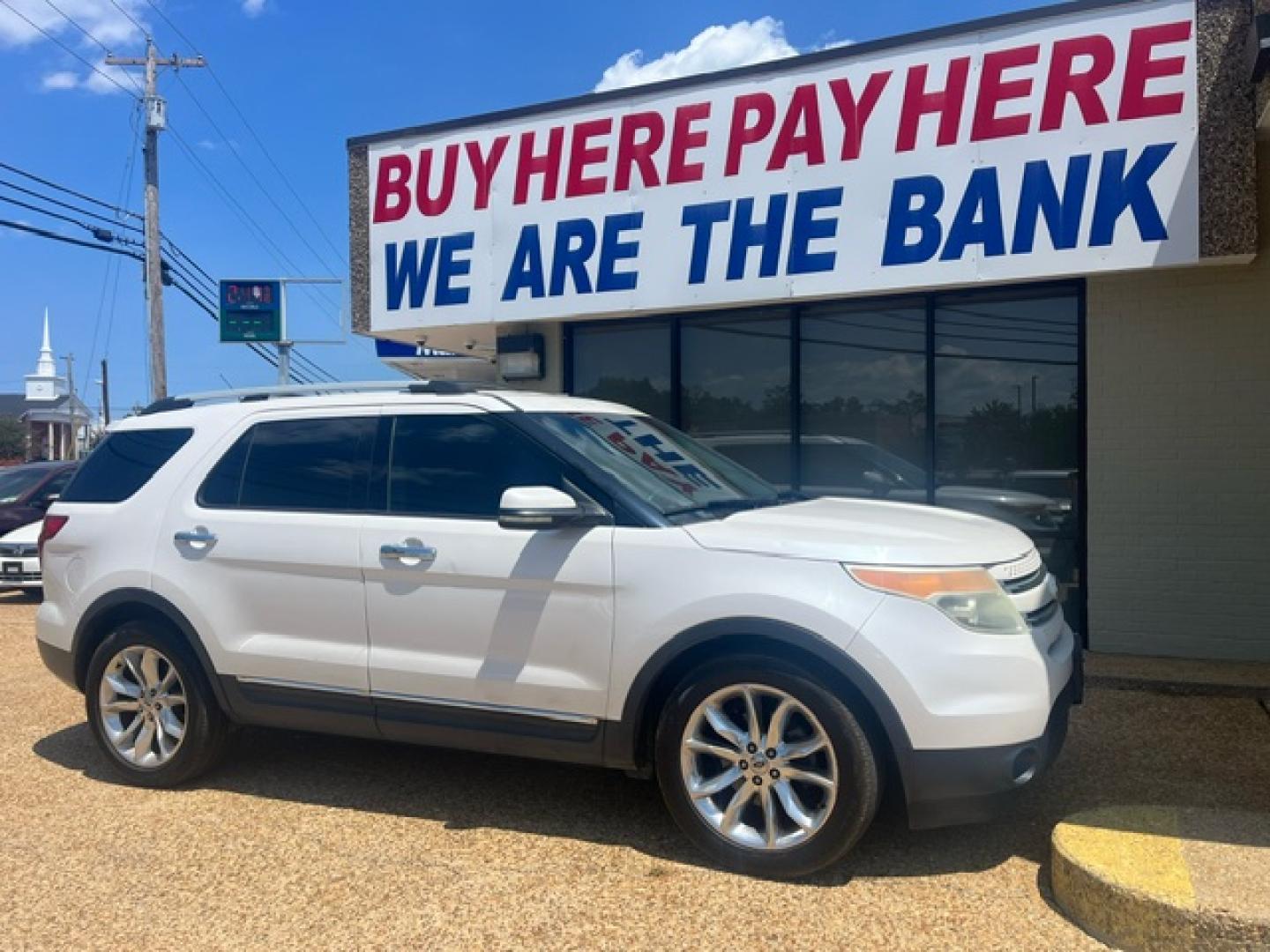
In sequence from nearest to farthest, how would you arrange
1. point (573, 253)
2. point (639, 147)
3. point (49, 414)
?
point (639, 147), point (573, 253), point (49, 414)

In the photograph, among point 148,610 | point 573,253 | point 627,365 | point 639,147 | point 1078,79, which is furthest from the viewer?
point 627,365

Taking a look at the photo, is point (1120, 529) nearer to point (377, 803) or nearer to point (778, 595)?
point (778, 595)

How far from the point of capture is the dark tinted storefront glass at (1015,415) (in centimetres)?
757

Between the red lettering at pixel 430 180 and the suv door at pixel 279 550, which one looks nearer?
the suv door at pixel 279 550

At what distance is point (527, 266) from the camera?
29.1 ft

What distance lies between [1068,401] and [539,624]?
5111mm

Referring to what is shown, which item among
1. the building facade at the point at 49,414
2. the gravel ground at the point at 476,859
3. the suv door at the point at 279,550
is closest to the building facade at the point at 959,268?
→ the gravel ground at the point at 476,859

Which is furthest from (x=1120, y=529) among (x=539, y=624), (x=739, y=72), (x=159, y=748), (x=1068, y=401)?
(x=159, y=748)

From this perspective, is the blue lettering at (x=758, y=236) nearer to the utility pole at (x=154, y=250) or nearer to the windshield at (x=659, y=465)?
the windshield at (x=659, y=465)

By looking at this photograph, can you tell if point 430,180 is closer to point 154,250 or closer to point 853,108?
point 853,108

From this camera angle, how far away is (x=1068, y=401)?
7574 millimetres

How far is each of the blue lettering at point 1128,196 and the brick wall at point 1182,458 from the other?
2.29 feet

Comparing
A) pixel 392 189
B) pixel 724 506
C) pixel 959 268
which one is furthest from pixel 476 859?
pixel 392 189

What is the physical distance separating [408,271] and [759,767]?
6861mm
